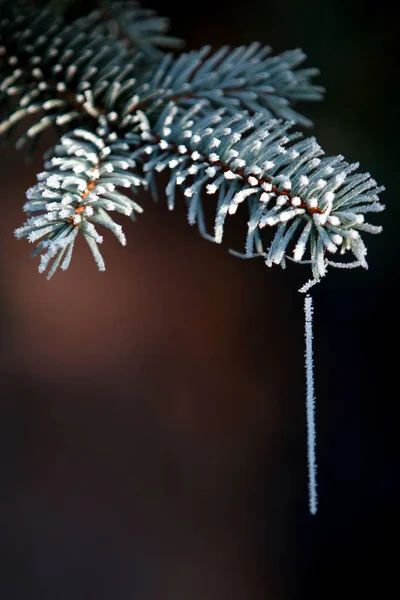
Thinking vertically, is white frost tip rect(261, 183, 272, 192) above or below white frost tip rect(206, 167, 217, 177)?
below

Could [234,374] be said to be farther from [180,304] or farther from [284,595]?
[284,595]

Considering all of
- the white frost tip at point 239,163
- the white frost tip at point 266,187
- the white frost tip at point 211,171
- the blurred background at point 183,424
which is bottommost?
the blurred background at point 183,424

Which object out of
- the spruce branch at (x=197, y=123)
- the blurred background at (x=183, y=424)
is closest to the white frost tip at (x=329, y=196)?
the spruce branch at (x=197, y=123)

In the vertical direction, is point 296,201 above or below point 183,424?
above

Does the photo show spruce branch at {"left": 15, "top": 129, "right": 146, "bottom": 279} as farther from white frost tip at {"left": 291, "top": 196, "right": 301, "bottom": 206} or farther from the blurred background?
the blurred background

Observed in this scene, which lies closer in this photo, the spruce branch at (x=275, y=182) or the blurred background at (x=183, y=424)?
the spruce branch at (x=275, y=182)

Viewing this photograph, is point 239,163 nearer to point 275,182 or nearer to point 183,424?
point 275,182

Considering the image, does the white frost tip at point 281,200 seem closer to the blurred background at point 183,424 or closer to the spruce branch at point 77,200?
the spruce branch at point 77,200

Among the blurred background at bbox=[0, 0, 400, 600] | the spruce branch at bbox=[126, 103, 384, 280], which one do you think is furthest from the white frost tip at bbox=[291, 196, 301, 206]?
the blurred background at bbox=[0, 0, 400, 600]

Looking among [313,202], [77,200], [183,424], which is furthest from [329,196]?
[183,424]
